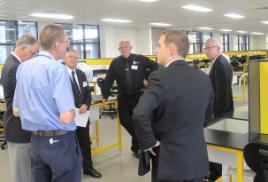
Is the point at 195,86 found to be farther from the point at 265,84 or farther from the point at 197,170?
the point at 265,84

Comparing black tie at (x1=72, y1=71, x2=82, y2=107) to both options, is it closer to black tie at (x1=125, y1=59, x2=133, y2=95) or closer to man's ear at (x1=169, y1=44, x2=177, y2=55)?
black tie at (x1=125, y1=59, x2=133, y2=95)

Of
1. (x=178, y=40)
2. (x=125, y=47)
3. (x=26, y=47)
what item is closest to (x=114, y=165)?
(x=125, y=47)

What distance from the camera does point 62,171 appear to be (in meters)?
1.80

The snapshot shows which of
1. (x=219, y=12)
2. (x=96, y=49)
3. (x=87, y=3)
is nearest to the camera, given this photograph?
(x=87, y=3)

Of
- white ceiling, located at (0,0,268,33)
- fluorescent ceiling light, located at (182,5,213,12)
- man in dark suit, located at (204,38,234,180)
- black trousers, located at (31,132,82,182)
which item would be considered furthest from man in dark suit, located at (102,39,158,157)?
fluorescent ceiling light, located at (182,5,213,12)

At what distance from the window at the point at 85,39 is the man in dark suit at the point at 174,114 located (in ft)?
39.3

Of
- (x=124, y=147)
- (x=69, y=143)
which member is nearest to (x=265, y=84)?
(x=69, y=143)

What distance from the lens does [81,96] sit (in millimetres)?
3061

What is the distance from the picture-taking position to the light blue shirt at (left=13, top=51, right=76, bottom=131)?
1681 mm

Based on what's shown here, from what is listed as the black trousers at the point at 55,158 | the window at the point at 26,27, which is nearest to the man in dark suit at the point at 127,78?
the black trousers at the point at 55,158

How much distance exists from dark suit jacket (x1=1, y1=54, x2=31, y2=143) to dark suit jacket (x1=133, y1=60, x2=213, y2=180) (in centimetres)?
112

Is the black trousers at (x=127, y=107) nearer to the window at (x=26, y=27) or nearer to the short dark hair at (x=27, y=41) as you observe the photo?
the short dark hair at (x=27, y=41)

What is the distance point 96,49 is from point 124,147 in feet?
→ 34.0

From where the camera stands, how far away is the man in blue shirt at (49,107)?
1685 mm
